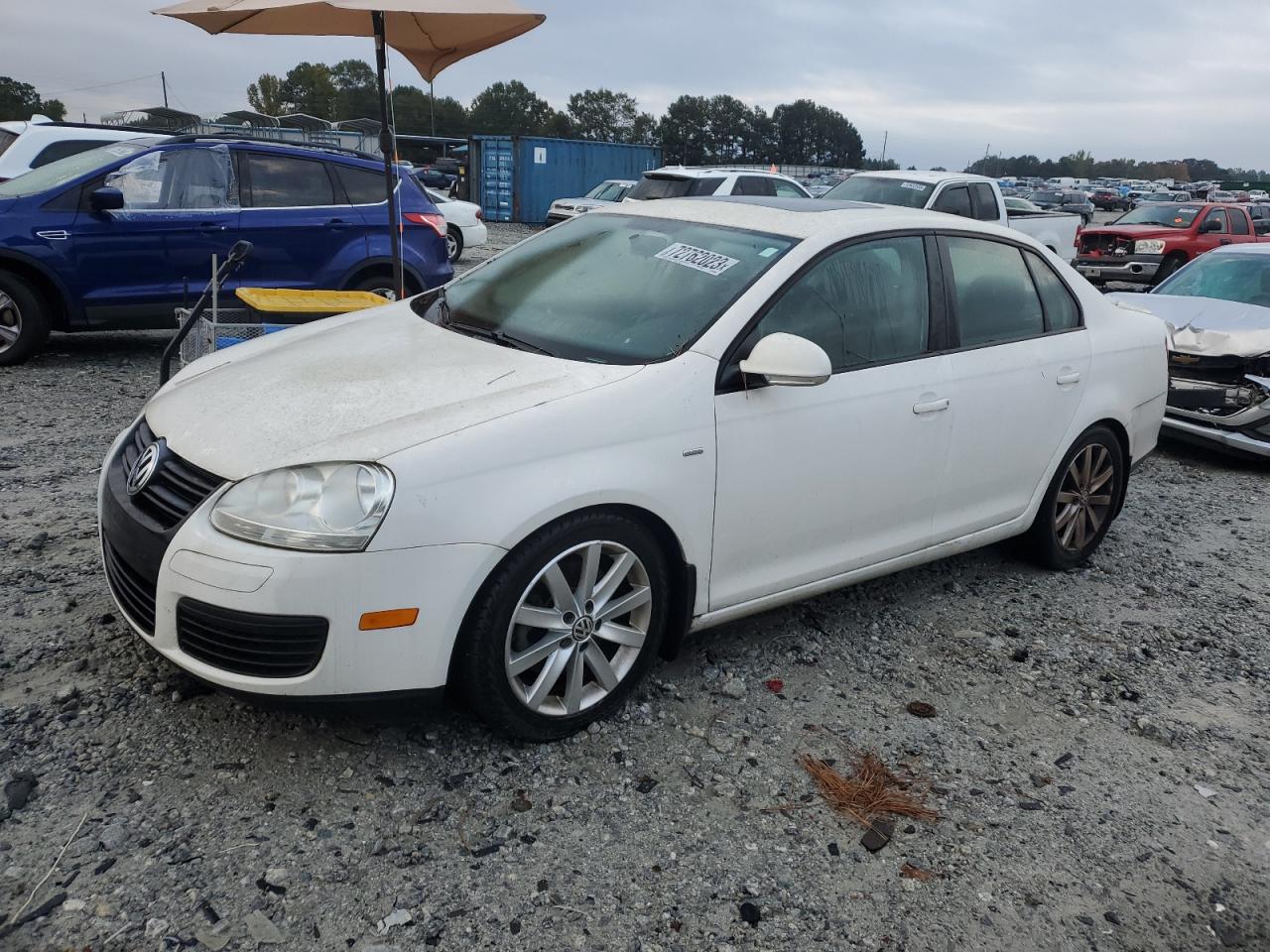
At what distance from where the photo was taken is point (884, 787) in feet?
9.68

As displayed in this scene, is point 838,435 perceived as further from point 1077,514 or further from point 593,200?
point 593,200

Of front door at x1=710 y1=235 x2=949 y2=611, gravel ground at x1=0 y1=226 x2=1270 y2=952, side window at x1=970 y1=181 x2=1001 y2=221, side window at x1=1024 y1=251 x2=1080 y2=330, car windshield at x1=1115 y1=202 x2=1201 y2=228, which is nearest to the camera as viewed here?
gravel ground at x1=0 y1=226 x2=1270 y2=952

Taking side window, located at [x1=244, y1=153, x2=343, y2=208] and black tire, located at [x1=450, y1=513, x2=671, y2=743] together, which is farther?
side window, located at [x1=244, y1=153, x2=343, y2=208]

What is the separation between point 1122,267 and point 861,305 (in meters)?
14.0

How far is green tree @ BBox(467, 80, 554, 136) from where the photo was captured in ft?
319

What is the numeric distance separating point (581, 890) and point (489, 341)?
5.89 feet

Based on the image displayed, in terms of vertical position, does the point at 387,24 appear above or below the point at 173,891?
above

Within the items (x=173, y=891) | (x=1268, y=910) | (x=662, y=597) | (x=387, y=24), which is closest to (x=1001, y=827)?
(x=1268, y=910)

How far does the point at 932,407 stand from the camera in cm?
366

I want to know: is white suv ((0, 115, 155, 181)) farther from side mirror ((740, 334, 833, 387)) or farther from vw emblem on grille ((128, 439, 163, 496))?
side mirror ((740, 334, 833, 387))

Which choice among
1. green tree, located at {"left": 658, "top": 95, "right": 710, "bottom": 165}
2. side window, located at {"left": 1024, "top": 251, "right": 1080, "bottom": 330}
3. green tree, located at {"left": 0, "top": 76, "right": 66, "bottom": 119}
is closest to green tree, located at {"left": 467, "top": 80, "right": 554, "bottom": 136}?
green tree, located at {"left": 658, "top": 95, "right": 710, "bottom": 165}

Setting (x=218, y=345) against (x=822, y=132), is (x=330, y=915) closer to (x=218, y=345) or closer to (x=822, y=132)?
(x=218, y=345)

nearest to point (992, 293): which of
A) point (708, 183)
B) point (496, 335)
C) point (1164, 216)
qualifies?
point (496, 335)

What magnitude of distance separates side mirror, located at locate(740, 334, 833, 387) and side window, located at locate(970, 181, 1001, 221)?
1049cm
